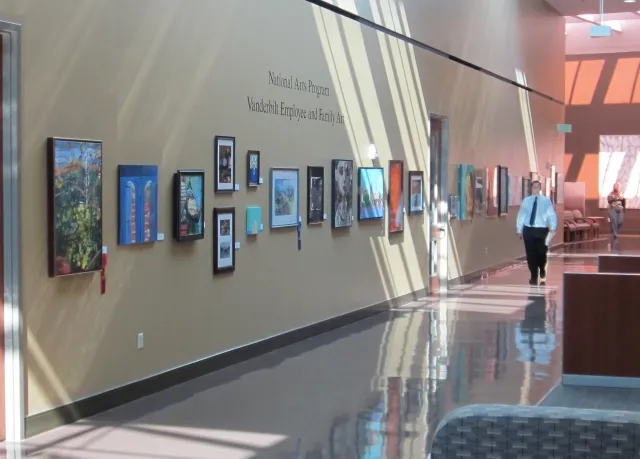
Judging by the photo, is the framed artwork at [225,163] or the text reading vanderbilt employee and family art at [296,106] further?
the text reading vanderbilt employee and family art at [296,106]

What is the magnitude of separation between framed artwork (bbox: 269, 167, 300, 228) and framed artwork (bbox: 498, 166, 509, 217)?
35.2ft

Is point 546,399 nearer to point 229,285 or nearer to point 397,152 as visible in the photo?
A: point 229,285

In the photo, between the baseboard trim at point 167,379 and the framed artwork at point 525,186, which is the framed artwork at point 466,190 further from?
the baseboard trim at point 167,379

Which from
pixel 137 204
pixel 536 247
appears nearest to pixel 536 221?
pixel 536 247

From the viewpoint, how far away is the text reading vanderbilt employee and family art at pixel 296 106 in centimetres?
992

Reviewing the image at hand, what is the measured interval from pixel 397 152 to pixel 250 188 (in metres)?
4.91

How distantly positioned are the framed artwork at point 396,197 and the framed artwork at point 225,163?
Result: 194 inches

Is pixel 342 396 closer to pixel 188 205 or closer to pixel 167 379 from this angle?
pixel 167 379

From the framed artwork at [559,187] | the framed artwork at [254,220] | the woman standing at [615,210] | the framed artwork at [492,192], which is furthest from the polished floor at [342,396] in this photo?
the woman standing at [615,210]

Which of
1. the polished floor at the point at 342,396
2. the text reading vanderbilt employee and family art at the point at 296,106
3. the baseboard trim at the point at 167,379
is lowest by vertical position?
the polished floor at the point at 342,396

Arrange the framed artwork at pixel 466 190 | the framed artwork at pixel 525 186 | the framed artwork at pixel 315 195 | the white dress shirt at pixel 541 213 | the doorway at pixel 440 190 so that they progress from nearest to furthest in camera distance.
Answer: the framed artwork at pixel 315 195 < the white dress shirt at pixel 541 213 < the doorway at pixel 440 190 < the framed artwork at pixel 466 190 < the framed artwork at pixel 525 186

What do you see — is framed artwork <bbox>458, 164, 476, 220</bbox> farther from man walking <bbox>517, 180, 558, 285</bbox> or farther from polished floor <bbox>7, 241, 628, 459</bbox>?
polished floor <bbox>7, 241, 628, 459</bbox>

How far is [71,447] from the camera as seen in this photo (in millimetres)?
6262

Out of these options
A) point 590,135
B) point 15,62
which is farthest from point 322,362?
point 590,135
